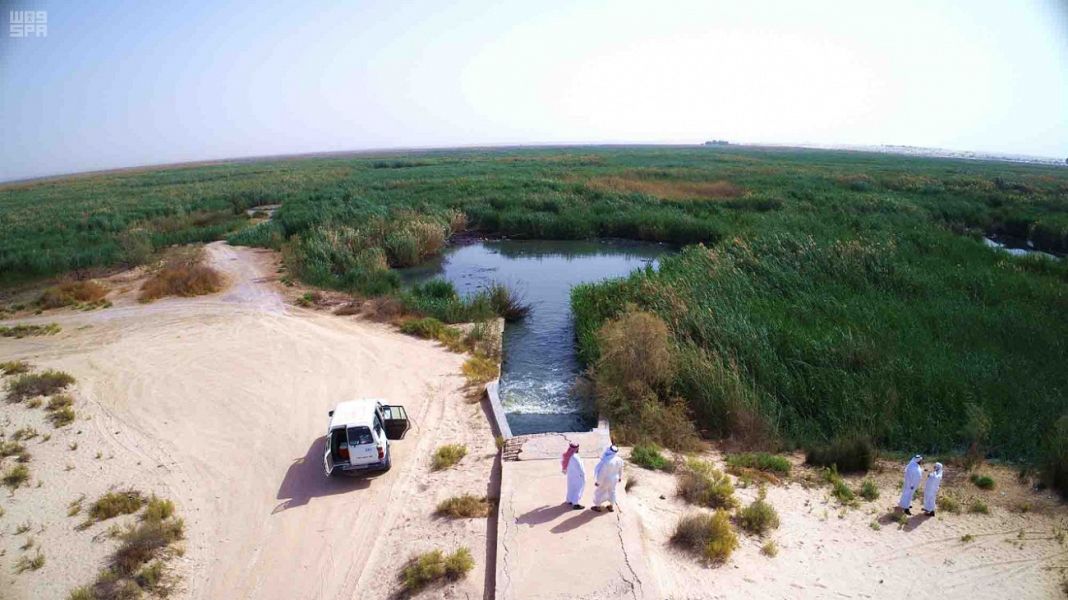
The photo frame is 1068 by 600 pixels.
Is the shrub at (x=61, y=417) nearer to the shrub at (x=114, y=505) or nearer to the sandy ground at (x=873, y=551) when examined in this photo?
the shrub at (x=114, y=505)

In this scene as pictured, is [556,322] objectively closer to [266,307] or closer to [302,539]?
[266,307]

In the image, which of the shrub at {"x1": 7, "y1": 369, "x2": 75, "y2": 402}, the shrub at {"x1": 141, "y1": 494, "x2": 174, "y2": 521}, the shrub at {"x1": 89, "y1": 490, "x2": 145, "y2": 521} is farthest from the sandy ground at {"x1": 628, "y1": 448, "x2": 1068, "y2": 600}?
the shrub at {"x1": 7, "y1": 369, "x2": 75, "y2": 402}

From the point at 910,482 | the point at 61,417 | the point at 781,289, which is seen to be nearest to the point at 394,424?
the point at 61,417

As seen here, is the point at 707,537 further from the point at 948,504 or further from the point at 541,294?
the point at 541,294

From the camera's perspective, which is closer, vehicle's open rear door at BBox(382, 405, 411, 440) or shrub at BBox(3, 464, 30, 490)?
shrub at BBox(3, 464, 30, 490)

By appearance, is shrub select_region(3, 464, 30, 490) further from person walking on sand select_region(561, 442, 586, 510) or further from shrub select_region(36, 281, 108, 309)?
shrub select_region(36, 281, 108, 309)
